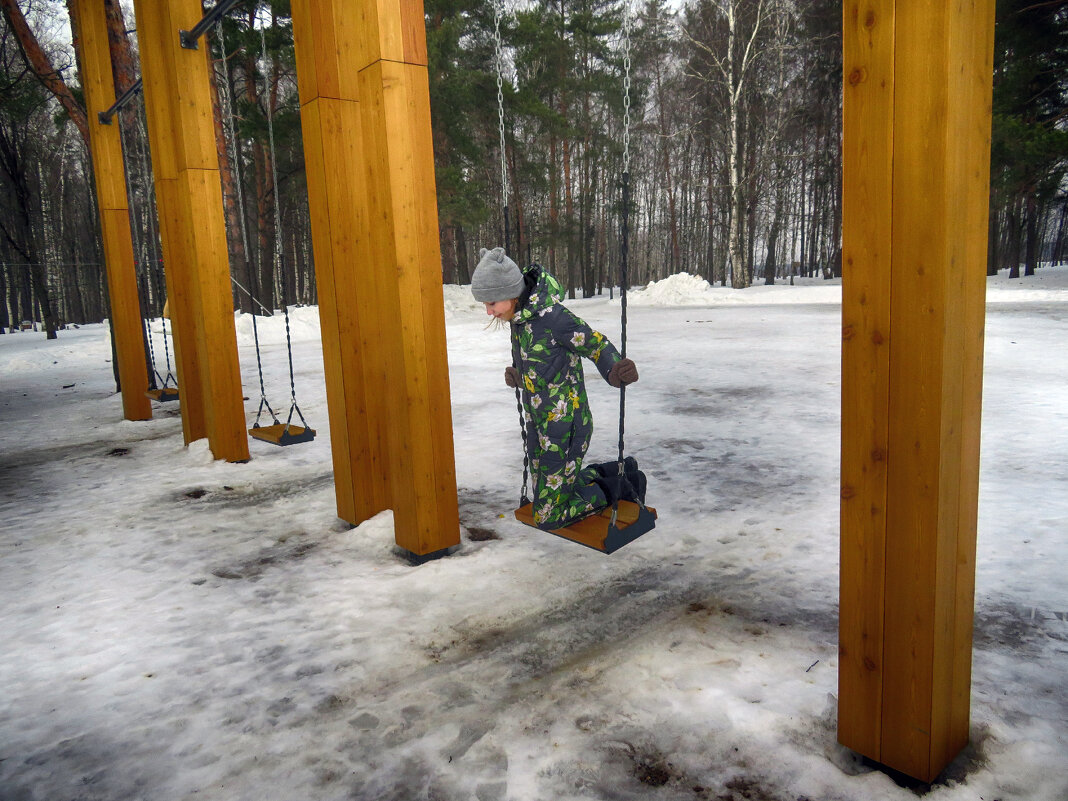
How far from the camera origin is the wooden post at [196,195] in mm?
5855

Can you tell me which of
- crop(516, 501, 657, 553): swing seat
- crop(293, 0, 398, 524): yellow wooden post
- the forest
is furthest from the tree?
crop(293, 0, 398, 524): yellow wooden post

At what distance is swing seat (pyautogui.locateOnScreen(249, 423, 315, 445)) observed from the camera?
19.5 ft

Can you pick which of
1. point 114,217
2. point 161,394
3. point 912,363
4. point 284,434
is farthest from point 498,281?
point 114,217

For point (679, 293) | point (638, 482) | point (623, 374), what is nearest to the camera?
point (623, 374)

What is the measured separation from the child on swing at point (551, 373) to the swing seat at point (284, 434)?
296 centimetres

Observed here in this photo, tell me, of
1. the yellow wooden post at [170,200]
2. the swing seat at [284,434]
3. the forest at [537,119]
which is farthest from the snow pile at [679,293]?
the swing seat at [284,434]

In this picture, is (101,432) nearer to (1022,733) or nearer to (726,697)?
(726,697)

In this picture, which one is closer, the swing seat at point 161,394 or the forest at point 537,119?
the swing seat at point 161,394

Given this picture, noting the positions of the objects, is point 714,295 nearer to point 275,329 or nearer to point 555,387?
point 275,329

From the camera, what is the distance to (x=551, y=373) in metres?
3.60

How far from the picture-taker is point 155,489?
18.1 ft

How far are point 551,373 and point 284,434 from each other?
11.2ft

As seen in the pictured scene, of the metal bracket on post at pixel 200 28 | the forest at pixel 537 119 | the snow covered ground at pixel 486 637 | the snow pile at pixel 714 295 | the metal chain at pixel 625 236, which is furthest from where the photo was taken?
the snow pile at pixel 714 295

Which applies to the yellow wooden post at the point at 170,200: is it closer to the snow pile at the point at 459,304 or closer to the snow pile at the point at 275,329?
the snow pile at the point at 275,329
